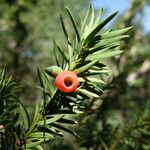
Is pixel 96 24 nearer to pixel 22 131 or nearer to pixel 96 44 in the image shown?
pixel 96 44

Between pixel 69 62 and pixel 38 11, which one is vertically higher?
pixel 38 11

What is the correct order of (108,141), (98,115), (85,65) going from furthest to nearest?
(98,115)
(108,141)
(85,65)

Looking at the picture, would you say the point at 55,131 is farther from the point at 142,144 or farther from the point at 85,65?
the point at 142,144

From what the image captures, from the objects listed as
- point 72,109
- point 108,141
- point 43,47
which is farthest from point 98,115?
point 43,47

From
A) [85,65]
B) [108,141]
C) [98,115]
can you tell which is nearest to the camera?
[85,65]

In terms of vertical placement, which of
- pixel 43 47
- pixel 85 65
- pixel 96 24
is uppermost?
pixel 43 47

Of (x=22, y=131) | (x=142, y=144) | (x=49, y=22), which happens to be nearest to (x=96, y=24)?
(x=22, y=131)

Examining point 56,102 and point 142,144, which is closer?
point 56,102
